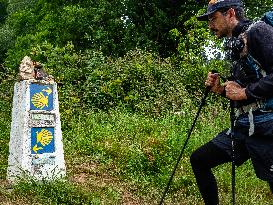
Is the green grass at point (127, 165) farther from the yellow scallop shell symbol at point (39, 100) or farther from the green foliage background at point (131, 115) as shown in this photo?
the yellow scallop shell symbol at point (39, 100)

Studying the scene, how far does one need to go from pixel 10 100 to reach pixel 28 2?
84.9 feet

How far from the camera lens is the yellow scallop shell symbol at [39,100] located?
20.9ft

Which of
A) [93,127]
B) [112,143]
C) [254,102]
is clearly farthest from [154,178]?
[254,102]

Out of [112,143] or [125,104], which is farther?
[125,104]

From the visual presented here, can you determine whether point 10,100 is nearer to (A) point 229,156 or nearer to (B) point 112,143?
(B) point 112,143

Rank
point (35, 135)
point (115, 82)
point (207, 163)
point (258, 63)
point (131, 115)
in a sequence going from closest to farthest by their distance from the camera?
point (258, 63)
point (207, 163)
point (35, 135)
point (131, 115)
point (115, 82)

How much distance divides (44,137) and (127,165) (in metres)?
1.64

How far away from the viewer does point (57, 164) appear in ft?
21.1

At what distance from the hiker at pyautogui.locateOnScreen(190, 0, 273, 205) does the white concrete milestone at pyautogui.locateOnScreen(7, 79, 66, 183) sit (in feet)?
9.27

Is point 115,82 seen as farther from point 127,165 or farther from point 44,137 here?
point 44,137

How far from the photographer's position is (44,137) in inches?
252

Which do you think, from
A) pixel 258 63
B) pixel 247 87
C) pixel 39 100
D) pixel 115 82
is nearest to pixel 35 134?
pixel 39 100

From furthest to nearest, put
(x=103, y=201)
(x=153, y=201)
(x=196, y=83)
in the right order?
(x=196, y=83)
(x=153, y=201)
(x=103, y=201)

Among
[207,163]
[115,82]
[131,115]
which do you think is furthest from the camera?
[115,82]
